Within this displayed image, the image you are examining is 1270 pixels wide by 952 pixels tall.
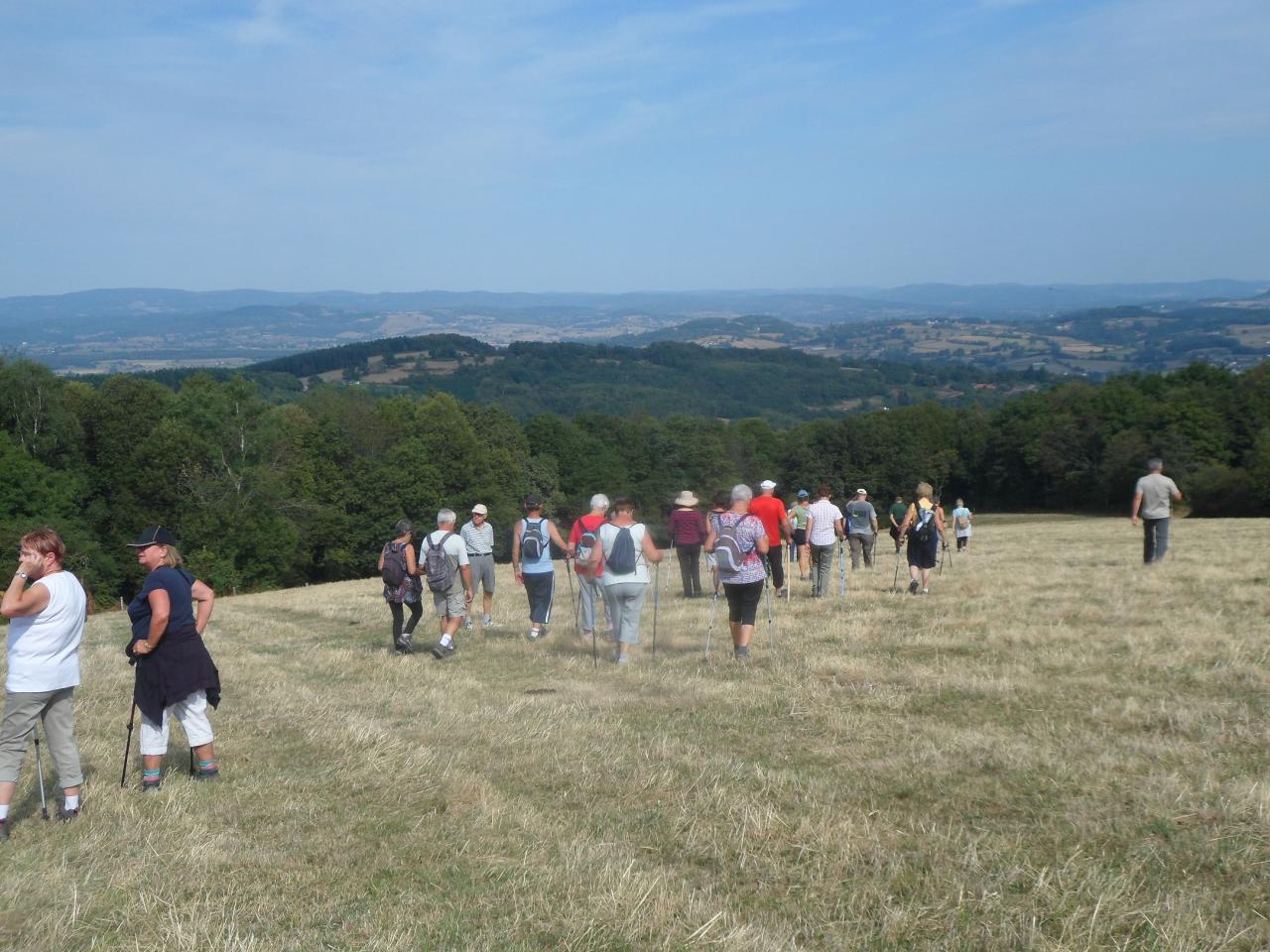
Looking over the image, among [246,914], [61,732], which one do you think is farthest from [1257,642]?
[61,732]

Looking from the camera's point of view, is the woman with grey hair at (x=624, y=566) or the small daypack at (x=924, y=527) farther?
the small daypack at (x=924, y=527)

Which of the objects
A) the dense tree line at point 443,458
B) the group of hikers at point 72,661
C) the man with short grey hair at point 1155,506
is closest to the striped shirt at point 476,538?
the group of hikers at point 72,661

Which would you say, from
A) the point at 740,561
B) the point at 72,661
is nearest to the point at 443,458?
the point at 740,561

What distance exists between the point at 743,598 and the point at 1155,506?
32.9 feet

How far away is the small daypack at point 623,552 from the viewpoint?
1197 cm

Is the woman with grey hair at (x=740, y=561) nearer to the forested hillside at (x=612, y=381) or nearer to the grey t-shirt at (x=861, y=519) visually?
the grey t-shirt at (x=861, y=519)

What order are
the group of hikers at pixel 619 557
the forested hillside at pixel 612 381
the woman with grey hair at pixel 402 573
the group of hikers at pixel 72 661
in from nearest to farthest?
the group of hikers at pixel 72 661 < the group of hikers at pixel 619 557 < the woman with grey hair at pixel 402 573 < the forested hillside at pixel 612 381

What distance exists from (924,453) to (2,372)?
6695cm

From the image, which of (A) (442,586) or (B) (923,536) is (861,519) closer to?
(B) (923,536)

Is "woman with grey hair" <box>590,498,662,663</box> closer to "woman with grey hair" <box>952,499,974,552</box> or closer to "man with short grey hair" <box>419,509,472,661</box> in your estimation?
"man with short grey hair" <box>419,509,472,661</box>

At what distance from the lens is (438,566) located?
13.2m

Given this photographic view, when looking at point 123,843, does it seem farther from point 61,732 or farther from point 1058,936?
point 1058,936

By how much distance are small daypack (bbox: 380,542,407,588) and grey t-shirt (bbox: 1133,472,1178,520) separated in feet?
39.8

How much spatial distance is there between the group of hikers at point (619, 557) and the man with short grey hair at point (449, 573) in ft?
0.04
